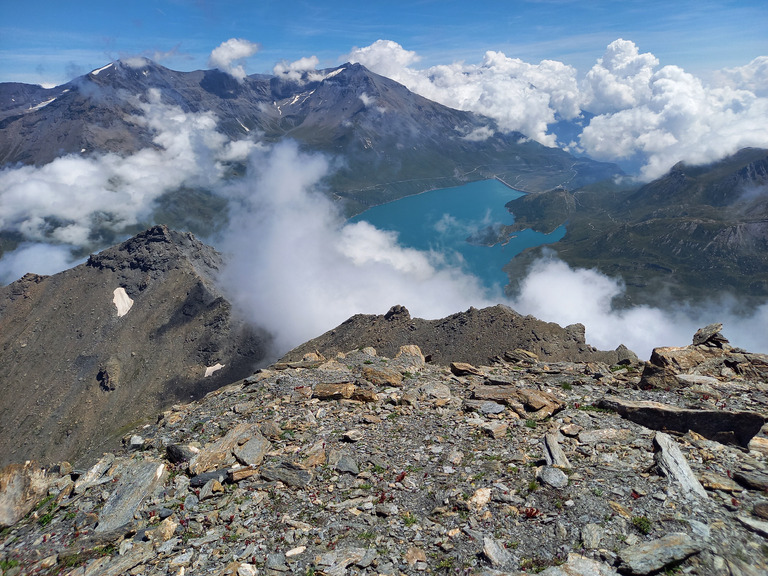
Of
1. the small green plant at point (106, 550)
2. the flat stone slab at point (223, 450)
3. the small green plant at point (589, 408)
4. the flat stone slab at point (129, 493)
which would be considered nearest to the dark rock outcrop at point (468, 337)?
the small green plant at point (589, 408)

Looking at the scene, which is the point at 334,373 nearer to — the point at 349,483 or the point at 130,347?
→ the point at 349,483

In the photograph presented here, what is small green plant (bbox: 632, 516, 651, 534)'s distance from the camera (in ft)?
43.6

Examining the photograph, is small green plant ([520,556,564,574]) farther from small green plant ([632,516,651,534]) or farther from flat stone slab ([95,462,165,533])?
flat stone slab ([95,462,165,533])

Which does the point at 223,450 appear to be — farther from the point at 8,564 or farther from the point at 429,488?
the point at 429,488

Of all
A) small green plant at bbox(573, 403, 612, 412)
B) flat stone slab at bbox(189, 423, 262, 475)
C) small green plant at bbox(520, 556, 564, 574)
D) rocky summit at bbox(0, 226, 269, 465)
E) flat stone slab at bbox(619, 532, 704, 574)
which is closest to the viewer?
flat stone slab at bbox(619, 532, 704, 574)

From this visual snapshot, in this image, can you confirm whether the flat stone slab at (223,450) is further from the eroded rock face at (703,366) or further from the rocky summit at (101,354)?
the rocky summit at (101,354)

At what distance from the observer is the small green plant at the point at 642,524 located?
43.6 feet

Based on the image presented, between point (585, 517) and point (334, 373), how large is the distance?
21.3 metres

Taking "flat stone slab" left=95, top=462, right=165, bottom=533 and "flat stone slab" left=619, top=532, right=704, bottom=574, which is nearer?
"flat stone slab" left=619, top=532, right=704, bottom=574

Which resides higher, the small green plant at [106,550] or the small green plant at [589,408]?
the small green plant at [589,408]

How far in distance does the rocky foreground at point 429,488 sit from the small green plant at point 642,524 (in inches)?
2.0

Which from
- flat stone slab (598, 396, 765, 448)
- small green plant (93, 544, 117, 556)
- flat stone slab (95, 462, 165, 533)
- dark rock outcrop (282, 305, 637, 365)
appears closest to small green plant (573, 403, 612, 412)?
flat stone slab (598, 396, 765, 448)

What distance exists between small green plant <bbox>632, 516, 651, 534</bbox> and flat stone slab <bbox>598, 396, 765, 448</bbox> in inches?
315

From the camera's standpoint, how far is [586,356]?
279ft
